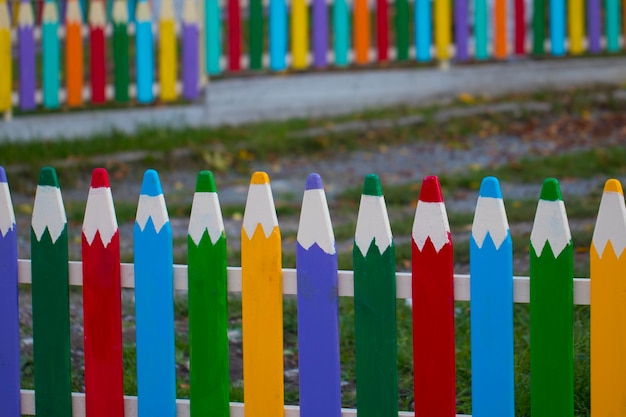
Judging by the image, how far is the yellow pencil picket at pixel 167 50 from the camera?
963 centimetres

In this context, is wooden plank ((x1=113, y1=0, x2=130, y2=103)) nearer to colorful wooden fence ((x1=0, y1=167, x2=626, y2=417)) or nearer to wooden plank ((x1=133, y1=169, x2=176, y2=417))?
colorful wooden fence ((x1=0, y1=167, x2=626, y2=417))

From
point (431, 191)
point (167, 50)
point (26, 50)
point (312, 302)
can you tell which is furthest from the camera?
point (167, 50)

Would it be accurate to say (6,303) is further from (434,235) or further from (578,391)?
(578,391)

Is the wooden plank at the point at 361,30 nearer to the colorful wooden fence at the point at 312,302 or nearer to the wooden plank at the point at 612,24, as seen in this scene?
the wooden plank at the point at 612,24

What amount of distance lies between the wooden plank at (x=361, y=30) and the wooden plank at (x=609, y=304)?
697 cm

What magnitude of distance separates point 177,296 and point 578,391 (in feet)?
7.62

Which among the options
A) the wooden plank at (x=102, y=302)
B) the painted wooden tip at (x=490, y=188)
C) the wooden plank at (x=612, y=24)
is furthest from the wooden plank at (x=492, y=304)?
the wooden plank at (x=612, y=24)

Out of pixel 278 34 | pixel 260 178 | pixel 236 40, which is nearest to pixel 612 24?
pixel 278 34

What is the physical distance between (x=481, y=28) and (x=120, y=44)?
3.31 m

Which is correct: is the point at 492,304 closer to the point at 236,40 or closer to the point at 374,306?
the point at 374,306

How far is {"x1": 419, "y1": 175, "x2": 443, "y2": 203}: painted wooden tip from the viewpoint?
11.1 ft

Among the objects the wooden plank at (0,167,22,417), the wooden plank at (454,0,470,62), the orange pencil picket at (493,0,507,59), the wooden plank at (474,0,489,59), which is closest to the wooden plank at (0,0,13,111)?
the wooden plank at (454,0,470,62)

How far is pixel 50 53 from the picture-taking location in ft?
31.0

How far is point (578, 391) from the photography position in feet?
13.2
